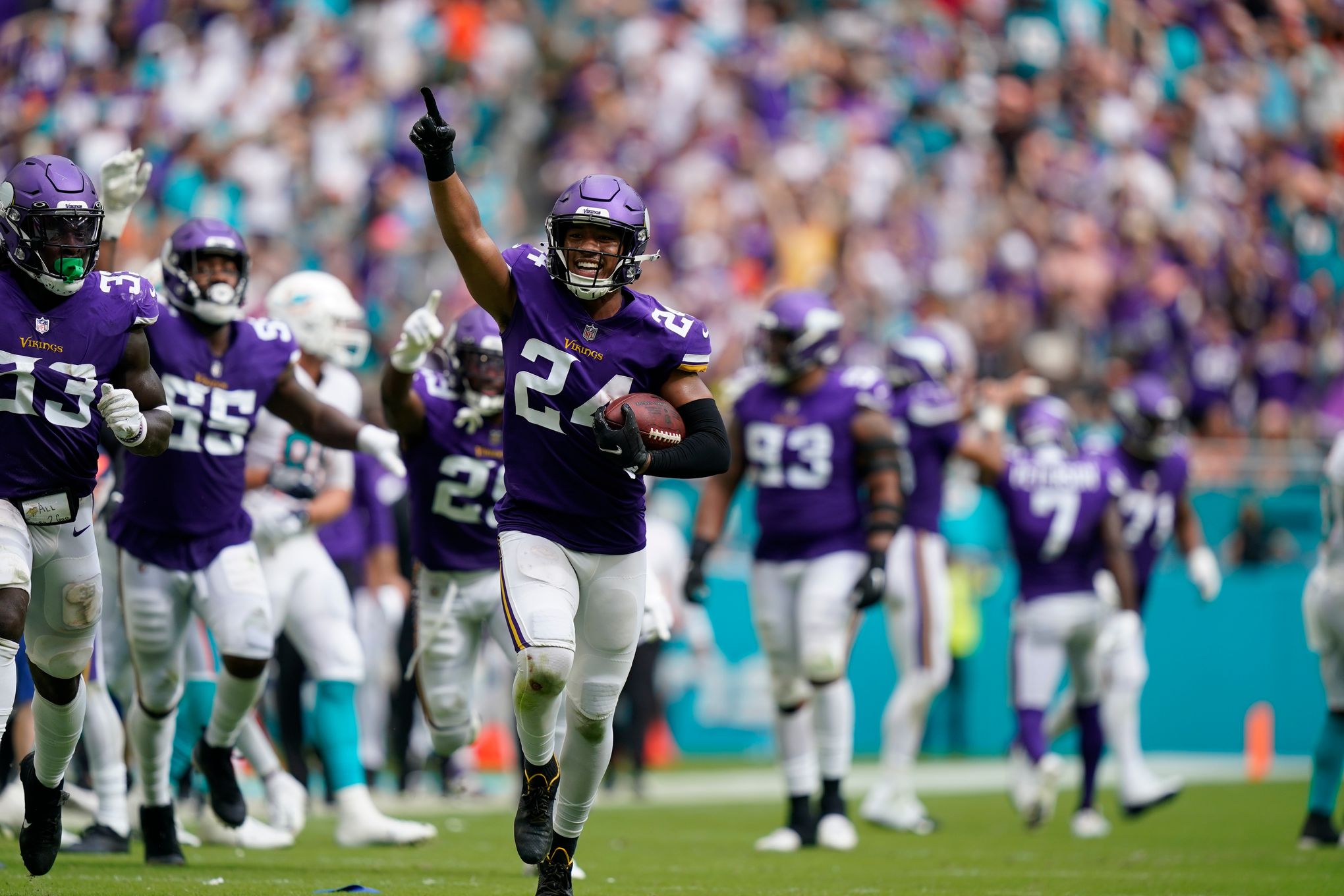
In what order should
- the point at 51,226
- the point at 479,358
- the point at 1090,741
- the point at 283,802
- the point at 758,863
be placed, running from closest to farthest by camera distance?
the point at 51,226 → the point at 479,358 → the point at 758,863 → the point at 283,802 → the point at 1090,741

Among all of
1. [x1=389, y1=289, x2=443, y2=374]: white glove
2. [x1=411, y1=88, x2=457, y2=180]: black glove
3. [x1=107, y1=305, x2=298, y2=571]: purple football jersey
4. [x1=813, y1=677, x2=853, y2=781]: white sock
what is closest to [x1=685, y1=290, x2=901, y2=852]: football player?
[x1=813, y1=677, x2=853, y2=781]: white sock

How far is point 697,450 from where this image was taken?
5.61 m

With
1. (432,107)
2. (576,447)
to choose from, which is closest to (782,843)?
(576,447)

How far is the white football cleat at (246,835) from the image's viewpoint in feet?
25.0

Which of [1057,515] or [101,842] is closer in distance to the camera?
[101,842]

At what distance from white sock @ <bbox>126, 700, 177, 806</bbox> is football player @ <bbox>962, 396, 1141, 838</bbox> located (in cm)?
468

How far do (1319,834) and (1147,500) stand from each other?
2.66m

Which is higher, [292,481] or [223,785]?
[292,481]

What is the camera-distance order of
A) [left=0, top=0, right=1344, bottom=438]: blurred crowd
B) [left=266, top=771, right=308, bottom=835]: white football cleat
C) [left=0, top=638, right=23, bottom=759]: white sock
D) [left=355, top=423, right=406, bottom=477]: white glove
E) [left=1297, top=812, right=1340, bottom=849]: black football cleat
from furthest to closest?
[left=0, top=0, right=1344, bottom=438]: blurred crowd < [left=1297, top=812, right=1340, bottom=849]: black football cleat < [left=266, top=771, right=308, bottom=835]: white football cleat < [left=355, top=423, right=406, bottom=477]: white glove < [left=0, top=638, right=23, bottom=759]: white sock

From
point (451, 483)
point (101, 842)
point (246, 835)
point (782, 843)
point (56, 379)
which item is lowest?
point (782, 843)

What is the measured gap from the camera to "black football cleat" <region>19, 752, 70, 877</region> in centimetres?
559

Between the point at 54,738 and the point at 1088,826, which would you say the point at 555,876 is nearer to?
the point at 54,738

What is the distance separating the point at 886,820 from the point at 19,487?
5.31 metres

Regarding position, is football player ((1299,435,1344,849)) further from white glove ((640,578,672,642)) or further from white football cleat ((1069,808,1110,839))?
white glove ((640,578,672,642))
